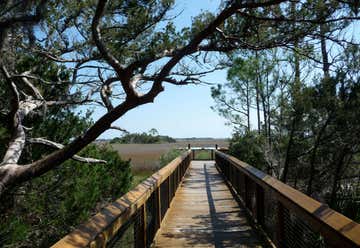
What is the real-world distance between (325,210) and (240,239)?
8.85 ft

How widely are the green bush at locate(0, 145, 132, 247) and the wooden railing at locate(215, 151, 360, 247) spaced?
3.15m

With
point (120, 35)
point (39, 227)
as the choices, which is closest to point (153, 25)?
point (120, 35)

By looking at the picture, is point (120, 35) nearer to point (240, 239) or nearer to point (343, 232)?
point (240, 239)

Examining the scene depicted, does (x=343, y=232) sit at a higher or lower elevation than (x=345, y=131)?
lower

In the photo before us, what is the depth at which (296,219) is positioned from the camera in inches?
119

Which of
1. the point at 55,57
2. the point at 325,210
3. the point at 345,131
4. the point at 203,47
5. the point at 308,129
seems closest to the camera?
the point at 325,210

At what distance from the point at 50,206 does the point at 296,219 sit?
494 centimetres

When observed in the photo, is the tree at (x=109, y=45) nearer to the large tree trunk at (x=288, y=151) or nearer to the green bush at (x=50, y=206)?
the green bush at (x=50, y=206)

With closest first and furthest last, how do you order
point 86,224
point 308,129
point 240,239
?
1. point 86,224
2. point 240,239
3. point 308,129

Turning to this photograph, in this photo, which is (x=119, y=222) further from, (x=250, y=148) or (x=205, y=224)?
(x=250, y=148)

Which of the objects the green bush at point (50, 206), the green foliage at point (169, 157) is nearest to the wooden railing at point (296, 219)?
the green bush at point (50, 206)

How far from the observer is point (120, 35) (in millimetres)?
6980

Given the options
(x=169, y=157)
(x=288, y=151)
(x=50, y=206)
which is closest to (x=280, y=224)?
(x=50, y=206)

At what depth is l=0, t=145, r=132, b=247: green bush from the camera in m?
5.55
